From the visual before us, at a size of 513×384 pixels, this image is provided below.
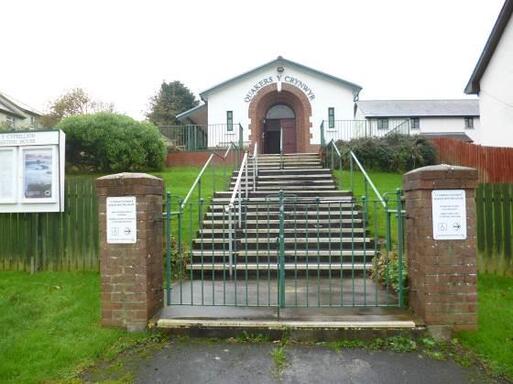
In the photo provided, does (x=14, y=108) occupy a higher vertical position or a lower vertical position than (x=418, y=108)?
lower

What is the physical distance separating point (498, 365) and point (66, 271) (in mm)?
6234

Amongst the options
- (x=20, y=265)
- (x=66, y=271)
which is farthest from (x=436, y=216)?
(x=20, y=265)

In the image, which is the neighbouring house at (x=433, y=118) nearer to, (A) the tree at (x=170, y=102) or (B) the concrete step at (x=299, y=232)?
(A) the tree at (x=170, y=102)

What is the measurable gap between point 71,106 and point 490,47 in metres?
30.6

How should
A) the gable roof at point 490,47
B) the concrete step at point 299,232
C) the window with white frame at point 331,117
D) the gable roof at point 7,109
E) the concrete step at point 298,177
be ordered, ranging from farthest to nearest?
the gable roof at point 7,109 < the window with white frame at point 331,117 < the gable roof at point 490,47 < the concrete step at point 298,177 < the concrete step at point 299,232

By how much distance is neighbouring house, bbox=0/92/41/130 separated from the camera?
111 ft

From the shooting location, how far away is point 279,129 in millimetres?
23438

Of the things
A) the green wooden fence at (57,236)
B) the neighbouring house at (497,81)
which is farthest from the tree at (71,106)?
the green wooden fence at (57,236)

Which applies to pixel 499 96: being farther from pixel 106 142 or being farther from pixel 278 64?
pixel 106 142

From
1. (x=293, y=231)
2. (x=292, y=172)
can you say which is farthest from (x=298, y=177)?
(x=293, y=231)

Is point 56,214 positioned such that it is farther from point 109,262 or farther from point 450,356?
point 450,356

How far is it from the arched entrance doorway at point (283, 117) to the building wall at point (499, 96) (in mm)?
7242

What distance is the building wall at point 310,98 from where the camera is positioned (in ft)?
69.9

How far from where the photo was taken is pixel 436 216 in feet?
15.8
